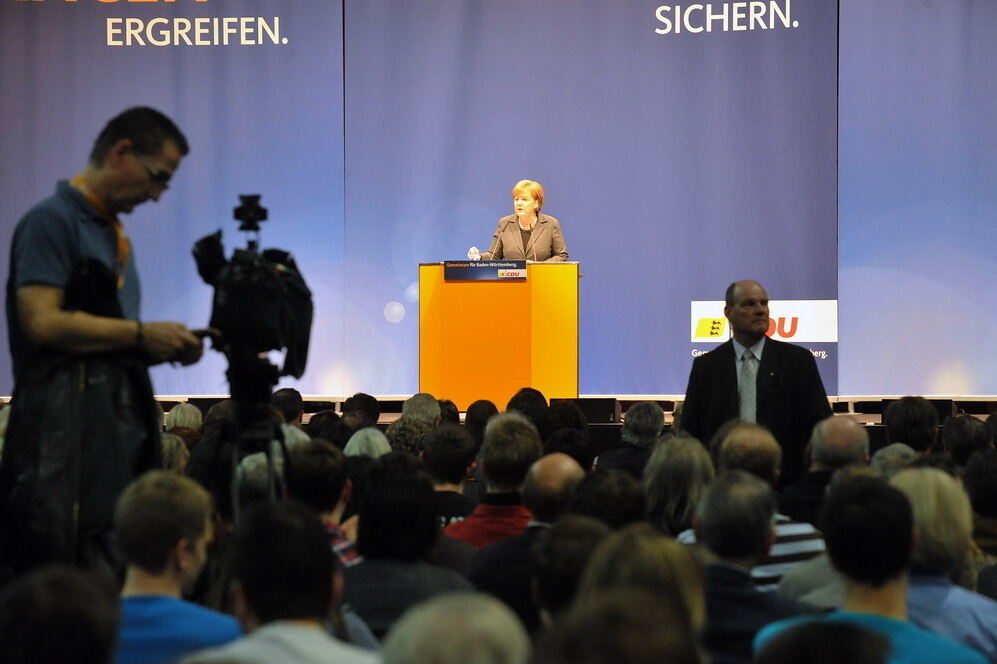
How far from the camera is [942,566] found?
2572 millimetres

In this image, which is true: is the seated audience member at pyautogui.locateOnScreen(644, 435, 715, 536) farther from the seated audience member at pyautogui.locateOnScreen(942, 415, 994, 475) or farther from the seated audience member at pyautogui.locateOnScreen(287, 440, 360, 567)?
the seated audience member at pyautogui.locateOnScreen(942, 415, 994, 475)

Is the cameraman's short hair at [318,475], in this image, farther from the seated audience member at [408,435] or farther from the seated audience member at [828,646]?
the seated audience member at [828,646]

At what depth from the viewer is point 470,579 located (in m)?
2.77

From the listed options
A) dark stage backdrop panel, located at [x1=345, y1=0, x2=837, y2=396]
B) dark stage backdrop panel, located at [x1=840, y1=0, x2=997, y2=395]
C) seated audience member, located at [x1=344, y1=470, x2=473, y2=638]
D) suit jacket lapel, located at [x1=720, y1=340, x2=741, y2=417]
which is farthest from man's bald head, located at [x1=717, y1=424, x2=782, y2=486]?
dark stage backdrop panel, located at [x1=840, y1=0, x2=997, y2=395]

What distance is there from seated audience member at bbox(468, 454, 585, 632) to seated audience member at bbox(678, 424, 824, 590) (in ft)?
1.12

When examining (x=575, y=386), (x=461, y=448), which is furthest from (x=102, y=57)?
(x=461, y=448)

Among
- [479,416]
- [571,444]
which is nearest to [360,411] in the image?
[479,416]

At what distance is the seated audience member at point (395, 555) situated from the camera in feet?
8.21

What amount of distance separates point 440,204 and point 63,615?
370 inches

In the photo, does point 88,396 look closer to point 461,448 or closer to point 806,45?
point 461,448

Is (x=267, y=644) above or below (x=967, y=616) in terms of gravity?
above

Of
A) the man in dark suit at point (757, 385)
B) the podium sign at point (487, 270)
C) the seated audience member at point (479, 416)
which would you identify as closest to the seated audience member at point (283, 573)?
the man in dark suit at point (757, 385)

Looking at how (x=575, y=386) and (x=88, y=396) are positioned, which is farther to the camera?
(x=575, y=386)

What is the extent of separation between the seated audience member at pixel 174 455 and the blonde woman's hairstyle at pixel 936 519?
2.18 metres
